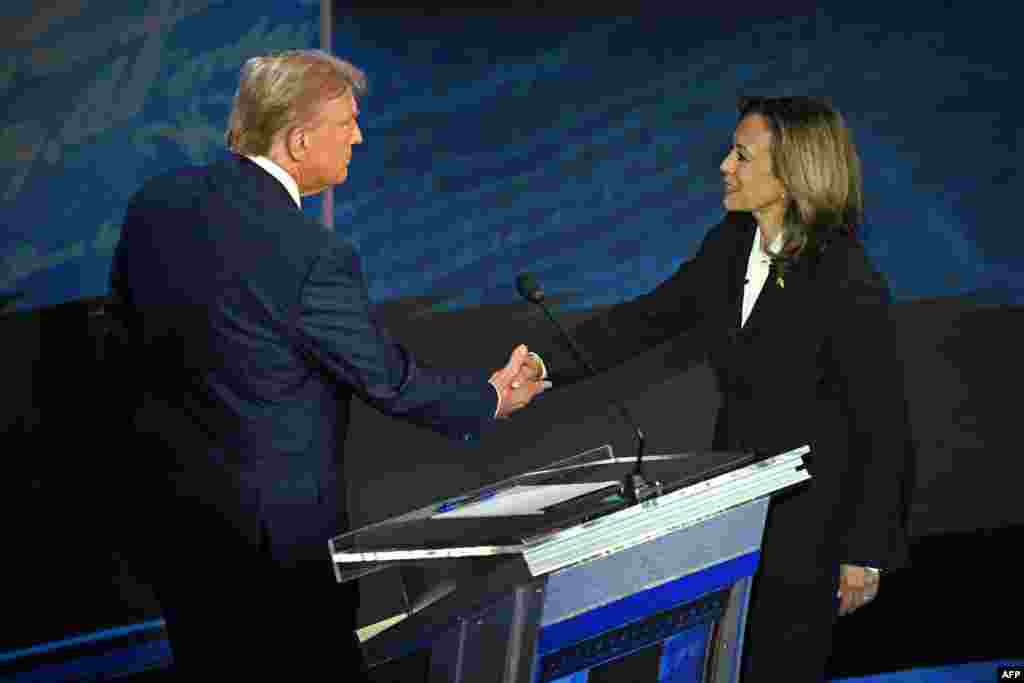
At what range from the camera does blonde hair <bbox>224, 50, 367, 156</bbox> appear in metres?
2.36

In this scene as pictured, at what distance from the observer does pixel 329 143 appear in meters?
2.40

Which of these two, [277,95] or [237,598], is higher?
[277,95]

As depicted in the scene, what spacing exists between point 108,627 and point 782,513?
1994 mm

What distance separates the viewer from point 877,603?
420 cm

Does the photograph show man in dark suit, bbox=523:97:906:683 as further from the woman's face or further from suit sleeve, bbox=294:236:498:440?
suit sleeve, bbox=294:236:498:440

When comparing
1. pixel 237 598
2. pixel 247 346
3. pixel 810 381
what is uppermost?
pixel 247 346

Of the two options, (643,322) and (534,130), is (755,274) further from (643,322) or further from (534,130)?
(534,130)

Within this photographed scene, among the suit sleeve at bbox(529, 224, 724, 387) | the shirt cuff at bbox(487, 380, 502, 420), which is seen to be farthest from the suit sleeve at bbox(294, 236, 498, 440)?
the suit sleeve at bbox(529, 224, 724, 387)

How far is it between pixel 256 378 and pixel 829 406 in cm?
103

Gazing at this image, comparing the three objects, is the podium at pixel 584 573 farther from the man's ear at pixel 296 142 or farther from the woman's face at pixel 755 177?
the woman's face at pixel 755 177

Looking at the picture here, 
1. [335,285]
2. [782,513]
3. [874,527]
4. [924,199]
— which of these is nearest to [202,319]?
[335,285]

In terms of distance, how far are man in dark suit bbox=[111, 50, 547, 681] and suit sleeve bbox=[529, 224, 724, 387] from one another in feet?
2.56

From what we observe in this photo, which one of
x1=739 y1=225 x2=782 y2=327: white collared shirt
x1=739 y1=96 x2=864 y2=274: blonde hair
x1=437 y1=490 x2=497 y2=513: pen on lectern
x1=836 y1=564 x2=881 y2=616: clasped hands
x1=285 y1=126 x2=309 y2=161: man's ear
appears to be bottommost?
x1=836 y1=564 x2=881 y2=616: clasped hands

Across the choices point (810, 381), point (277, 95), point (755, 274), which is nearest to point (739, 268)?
point (755, 274)
